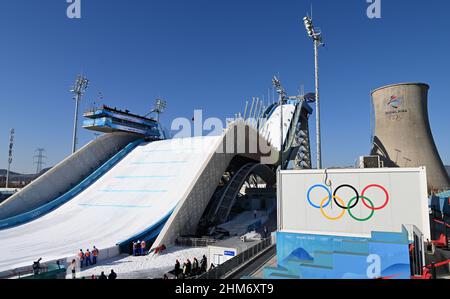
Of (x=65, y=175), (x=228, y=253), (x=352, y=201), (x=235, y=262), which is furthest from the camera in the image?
(x=65, y=175)

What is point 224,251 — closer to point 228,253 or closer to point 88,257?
point 228,253

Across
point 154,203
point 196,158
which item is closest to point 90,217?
point 154,203

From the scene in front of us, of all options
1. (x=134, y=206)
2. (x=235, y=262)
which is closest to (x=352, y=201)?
(x=235, y=262)

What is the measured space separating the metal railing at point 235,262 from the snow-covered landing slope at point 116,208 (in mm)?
9409

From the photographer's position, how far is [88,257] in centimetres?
1569

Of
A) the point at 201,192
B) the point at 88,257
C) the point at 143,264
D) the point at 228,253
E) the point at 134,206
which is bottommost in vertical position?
the point at 143,264

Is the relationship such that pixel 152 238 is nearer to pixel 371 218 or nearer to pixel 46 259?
pixel 46 259

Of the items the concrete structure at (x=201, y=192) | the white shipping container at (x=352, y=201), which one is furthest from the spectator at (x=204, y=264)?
the concrete structure at (x=201, y=192)

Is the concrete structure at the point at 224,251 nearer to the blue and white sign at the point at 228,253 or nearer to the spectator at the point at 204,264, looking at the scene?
the blue and white sign at the point at 228,253

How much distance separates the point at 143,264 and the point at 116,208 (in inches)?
387

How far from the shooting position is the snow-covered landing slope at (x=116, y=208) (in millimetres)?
17891

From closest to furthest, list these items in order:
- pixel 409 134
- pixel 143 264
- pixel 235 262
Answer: pixel 235 262 < pixel 143 264 < pixel 409 134
